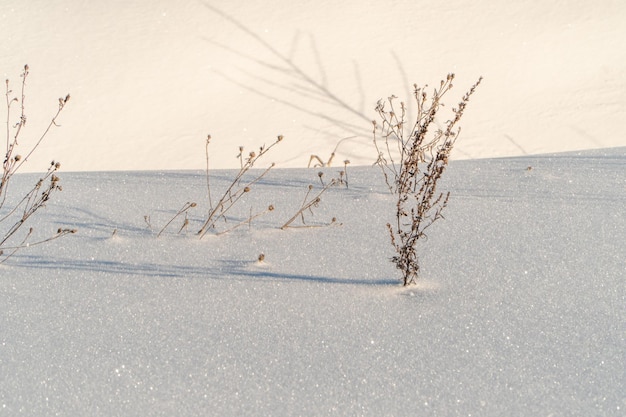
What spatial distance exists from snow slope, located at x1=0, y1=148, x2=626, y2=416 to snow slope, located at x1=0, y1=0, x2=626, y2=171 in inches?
120

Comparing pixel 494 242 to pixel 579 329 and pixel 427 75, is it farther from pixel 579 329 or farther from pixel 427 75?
pixel 427 75

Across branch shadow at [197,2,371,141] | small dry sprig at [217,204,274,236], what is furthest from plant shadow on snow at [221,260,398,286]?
branch shadow at [197,2,371,141]

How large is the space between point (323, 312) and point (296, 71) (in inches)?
210

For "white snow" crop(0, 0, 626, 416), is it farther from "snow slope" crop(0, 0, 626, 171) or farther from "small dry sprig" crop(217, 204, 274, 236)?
"snow slope" crop(0, 0, 626, 171)

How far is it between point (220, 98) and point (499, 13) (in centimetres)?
330

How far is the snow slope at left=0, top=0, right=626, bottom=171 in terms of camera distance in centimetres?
670

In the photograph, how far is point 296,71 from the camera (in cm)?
752

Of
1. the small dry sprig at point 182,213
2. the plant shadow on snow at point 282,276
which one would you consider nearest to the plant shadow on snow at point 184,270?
the plant shadow on snow at point 282,276

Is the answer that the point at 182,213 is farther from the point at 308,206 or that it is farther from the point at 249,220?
the point at 308,206

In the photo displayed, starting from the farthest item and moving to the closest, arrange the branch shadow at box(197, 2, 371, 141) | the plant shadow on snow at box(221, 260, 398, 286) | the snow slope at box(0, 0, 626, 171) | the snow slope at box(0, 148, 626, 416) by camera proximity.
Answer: the branch shadow at box(197, 2, 371, 141), the snow slope at box(0, 0, 626, 171), the plant shadow on snow at box(221, 260, 398, 286), the snow slope at box(0, 148, 626, 416)

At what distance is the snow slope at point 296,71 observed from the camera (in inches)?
264

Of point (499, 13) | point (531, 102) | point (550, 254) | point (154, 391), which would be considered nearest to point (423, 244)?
point (550, 254)

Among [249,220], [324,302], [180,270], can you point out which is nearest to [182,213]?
[249,220]

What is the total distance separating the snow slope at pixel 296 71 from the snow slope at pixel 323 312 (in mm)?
3058
